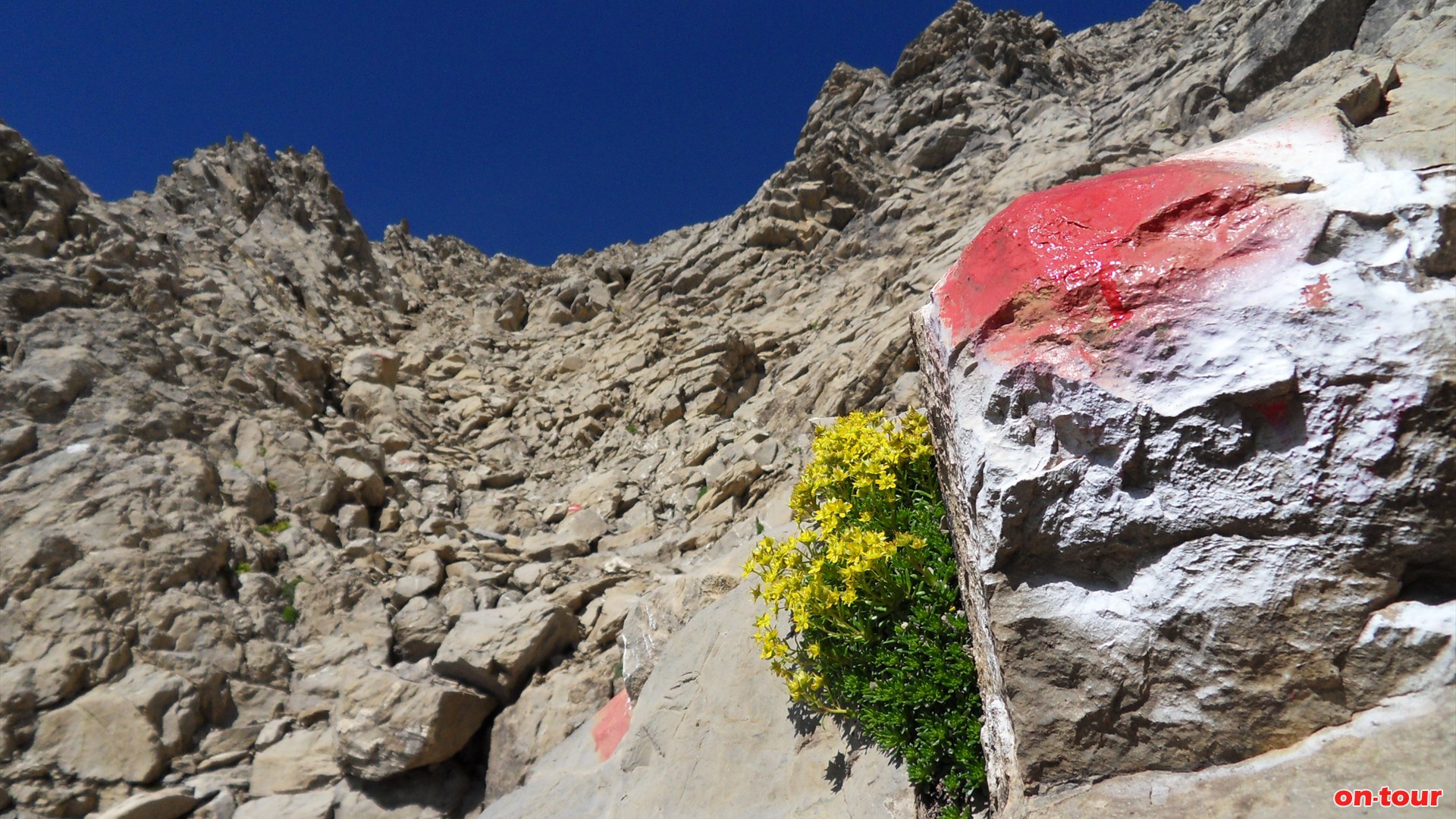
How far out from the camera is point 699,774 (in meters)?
5.47

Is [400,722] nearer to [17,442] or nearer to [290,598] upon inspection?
[290,598]

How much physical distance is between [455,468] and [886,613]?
45.1 feet

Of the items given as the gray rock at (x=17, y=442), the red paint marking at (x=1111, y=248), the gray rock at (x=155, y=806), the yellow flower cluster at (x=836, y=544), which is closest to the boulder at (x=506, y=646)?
the gray rock at (x=155, y=806)

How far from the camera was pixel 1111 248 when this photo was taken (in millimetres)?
3508

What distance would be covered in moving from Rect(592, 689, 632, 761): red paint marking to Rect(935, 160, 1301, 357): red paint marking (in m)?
5.27

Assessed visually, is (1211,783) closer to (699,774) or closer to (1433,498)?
(1433,498)

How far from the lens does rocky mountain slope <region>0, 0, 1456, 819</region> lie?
7.40 metres

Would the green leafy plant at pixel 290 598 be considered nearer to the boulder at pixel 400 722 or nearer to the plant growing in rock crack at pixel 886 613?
the boulder at pixel 400 722

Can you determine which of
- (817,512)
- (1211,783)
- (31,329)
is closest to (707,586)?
(817,512)

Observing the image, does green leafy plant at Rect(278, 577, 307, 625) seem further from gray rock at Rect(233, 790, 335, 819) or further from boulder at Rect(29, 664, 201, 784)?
gray rock at Rect(233, 790, 335, 819)

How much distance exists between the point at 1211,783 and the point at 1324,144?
3.15 metres

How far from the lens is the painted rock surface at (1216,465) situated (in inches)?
102

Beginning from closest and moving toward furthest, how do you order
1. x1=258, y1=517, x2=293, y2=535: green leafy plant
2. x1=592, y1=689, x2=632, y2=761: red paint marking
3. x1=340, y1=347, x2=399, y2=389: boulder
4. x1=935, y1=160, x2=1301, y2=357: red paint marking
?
x1=935, y1=160, x2=1301, y2=357: red paint marking < x1=592, y1=689, x2=632, y2=761: red paint marking < x1=258, y1=517, x2=293, y2=535: green leafy plant < x1=340, y1=347, x2=399, y2=389: boulder

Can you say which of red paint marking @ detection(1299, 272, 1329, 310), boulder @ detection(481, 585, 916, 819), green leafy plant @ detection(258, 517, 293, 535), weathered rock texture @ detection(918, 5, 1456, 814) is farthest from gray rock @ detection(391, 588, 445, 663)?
red paint marking @ detection(1299, 272, 1329, 310)
